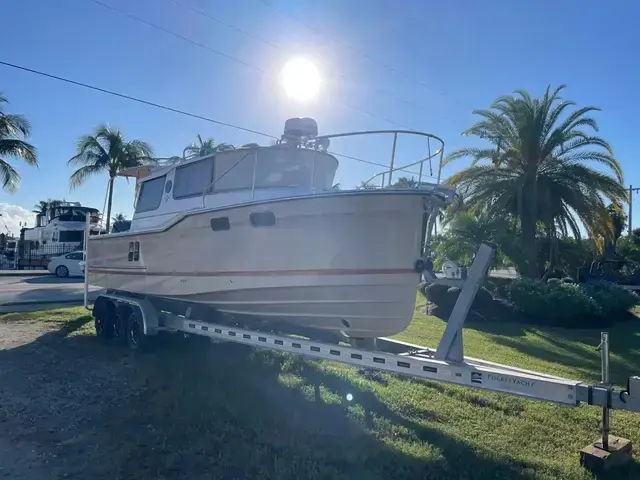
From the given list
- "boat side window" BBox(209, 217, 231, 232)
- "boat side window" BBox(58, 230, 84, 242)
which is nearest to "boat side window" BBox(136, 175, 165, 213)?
"boat side window" BBox(209, 217, 231, 232)

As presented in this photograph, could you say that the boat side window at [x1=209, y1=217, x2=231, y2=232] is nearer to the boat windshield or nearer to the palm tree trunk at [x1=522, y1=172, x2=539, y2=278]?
the boat windshield

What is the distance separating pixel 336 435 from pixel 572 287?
11419 mm

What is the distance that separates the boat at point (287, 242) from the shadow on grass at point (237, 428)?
2.62 feet

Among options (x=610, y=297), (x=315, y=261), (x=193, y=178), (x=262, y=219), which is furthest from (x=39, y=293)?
(x=610, y=297)

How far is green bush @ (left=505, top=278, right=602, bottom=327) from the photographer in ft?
43.2

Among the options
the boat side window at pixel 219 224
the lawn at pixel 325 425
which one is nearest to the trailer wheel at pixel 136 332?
the lawn at pixel 325 425

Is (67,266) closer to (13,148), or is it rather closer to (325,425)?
(13,148)

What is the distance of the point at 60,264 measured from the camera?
25.8 m

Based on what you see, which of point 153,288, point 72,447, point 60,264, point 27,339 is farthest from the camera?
point 60,264

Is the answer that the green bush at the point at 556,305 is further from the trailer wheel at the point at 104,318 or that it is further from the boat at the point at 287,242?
the trailer wheel at the point at 104,318

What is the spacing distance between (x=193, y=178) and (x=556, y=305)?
10001mm

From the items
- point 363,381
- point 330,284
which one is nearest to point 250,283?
point 330,284

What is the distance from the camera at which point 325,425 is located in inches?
204

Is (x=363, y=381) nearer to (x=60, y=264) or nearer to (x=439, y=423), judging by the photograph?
(x=439, y=423)
